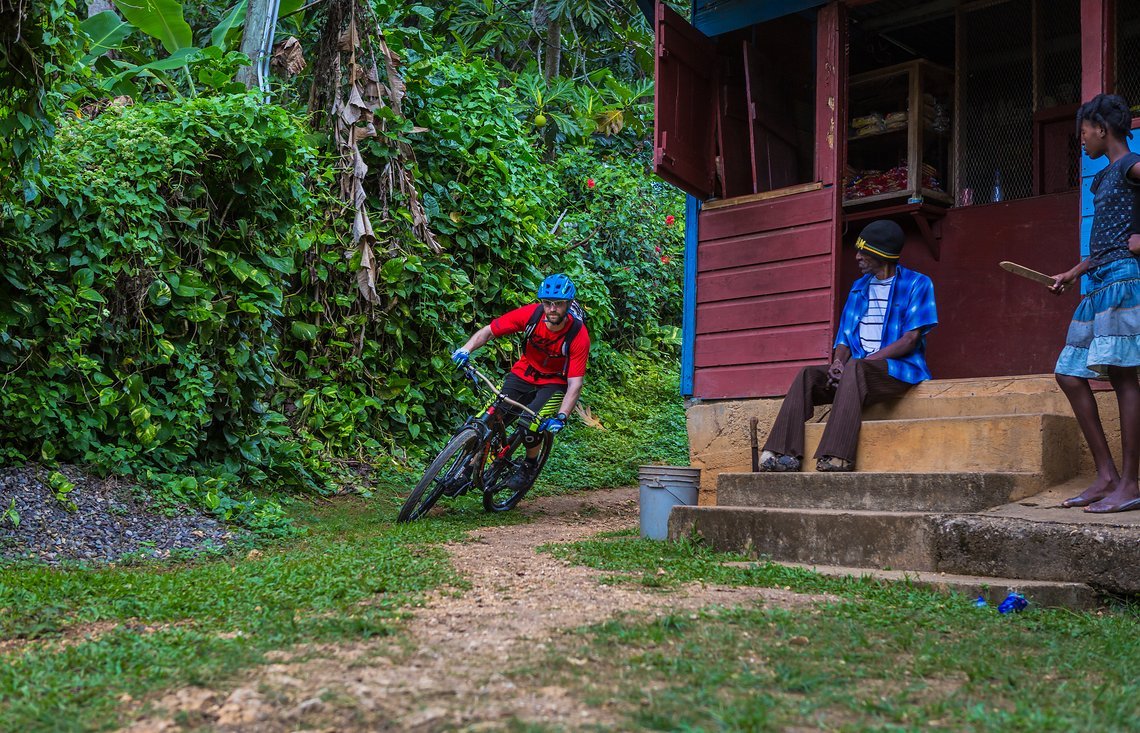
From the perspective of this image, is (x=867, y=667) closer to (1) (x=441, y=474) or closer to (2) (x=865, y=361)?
(2) (x=865, y=361)

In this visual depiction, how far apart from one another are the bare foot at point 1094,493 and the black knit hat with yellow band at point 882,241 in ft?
6.80

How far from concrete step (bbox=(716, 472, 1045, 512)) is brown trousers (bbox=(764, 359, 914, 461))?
0.29m

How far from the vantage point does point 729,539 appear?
18.6ft

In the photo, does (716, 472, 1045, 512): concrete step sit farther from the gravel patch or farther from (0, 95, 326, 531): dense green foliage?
(0, 95, 326, 531): dense green foliage

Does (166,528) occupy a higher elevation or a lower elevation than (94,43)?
lower

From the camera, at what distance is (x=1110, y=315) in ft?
16.5

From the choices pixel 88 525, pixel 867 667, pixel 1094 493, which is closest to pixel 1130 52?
pixel 1094 493

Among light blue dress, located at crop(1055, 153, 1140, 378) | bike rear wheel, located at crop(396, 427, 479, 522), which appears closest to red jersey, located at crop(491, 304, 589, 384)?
bike rear wheel, located at crop(396, 427, 479, 522)

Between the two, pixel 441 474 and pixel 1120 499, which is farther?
pixel 441 474

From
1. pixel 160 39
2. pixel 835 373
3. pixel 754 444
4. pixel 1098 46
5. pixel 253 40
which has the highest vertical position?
pixel 253 40

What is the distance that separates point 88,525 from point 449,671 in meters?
3.91

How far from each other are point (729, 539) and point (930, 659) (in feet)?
7.58

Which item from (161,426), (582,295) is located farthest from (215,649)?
(582,295)

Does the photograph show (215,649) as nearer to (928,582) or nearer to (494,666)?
(494,666)
